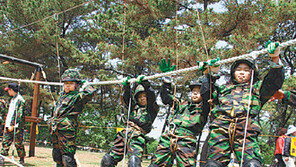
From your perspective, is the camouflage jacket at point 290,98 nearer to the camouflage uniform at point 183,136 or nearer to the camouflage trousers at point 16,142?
the camouflage uniform at point 183,136

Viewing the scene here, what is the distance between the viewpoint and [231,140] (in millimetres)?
3072

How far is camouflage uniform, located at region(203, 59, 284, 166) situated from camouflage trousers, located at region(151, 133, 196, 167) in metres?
0.49

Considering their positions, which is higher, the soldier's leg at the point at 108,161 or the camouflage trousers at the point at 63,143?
the camouflage trousers at the point at 63,143

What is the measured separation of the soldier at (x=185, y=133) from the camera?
3.61m

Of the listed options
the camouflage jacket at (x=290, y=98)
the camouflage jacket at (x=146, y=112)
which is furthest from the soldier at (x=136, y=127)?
the camouflage jacket at (x=290, y=98)

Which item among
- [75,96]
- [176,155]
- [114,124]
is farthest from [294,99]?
[114,124]

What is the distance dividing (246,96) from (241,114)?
226 mm

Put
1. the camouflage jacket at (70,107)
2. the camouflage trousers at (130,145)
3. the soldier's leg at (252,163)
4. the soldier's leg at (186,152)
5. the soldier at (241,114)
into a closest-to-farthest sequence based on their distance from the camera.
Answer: the soldier's leg at (252,163)
the soldier at (241,114)
the soldier's leg at (186,152)
the camouflage trousers at (130,145)
the camouflage jacket at (70,107)

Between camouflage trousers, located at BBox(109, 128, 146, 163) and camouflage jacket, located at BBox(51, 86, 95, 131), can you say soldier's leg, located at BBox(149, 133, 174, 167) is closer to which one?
camouflage trousers, located at BBox(109, 128, 146, 163)

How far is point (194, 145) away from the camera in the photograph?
3.72 meters

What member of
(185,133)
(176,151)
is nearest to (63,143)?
(176,151)

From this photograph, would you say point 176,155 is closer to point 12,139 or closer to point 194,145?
point 194,145

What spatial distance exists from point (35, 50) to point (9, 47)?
154cm

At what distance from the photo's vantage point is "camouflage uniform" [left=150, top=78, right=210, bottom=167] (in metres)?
3.60
